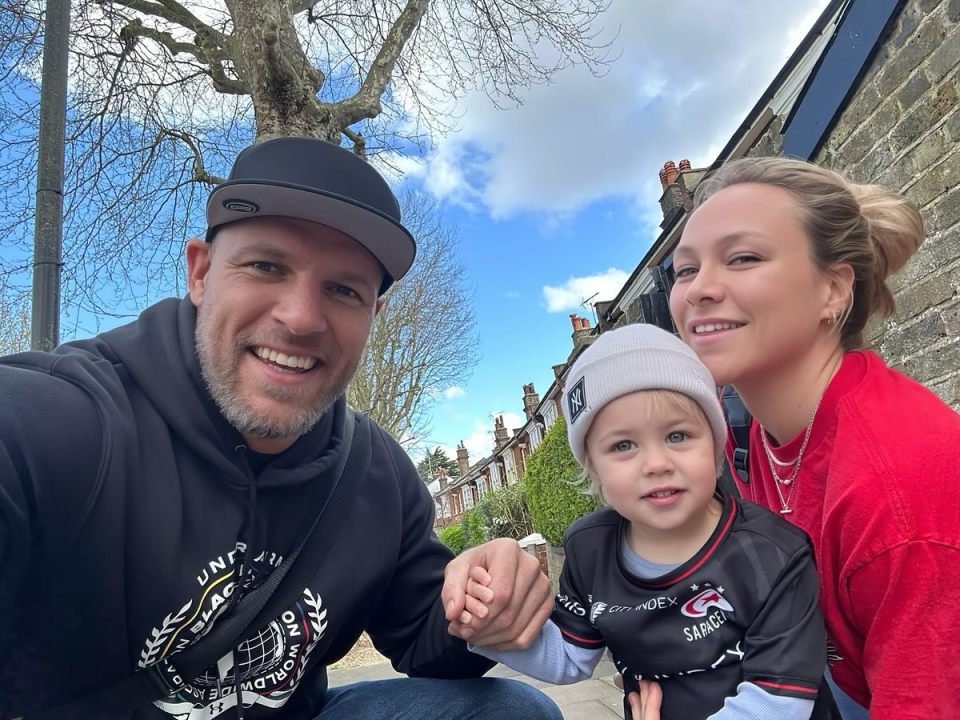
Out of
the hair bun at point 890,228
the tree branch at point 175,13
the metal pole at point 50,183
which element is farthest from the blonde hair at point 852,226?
the tree branch at point 175,13

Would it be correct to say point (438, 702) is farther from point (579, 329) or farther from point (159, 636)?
point (579, 329)

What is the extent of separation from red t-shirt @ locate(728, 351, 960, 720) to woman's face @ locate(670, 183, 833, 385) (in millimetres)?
243

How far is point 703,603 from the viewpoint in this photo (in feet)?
4.93

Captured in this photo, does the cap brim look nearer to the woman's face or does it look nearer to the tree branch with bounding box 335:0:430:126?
the woman's face

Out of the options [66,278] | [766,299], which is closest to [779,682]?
[766,299]

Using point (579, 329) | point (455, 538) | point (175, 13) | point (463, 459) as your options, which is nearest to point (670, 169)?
point (579, 329)

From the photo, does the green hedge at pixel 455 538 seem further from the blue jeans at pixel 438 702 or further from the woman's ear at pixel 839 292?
the woman's ear at pixel 839 292

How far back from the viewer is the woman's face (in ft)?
5.76

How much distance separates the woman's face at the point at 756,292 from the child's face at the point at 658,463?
0.29 metres

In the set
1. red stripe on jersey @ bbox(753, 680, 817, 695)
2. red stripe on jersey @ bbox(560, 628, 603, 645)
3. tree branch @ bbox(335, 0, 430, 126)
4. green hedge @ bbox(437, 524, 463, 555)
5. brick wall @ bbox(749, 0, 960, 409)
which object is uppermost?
tree branch @ bbox(335, 0, 430, 126)

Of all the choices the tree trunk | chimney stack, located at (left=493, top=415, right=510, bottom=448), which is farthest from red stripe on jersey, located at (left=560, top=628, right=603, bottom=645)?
chimney stack, located at (left=493, top=415, right=510, bottom=448)

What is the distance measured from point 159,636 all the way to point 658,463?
1303mm

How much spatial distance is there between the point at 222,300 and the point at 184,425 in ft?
1.26

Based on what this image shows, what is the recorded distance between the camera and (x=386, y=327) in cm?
1559
